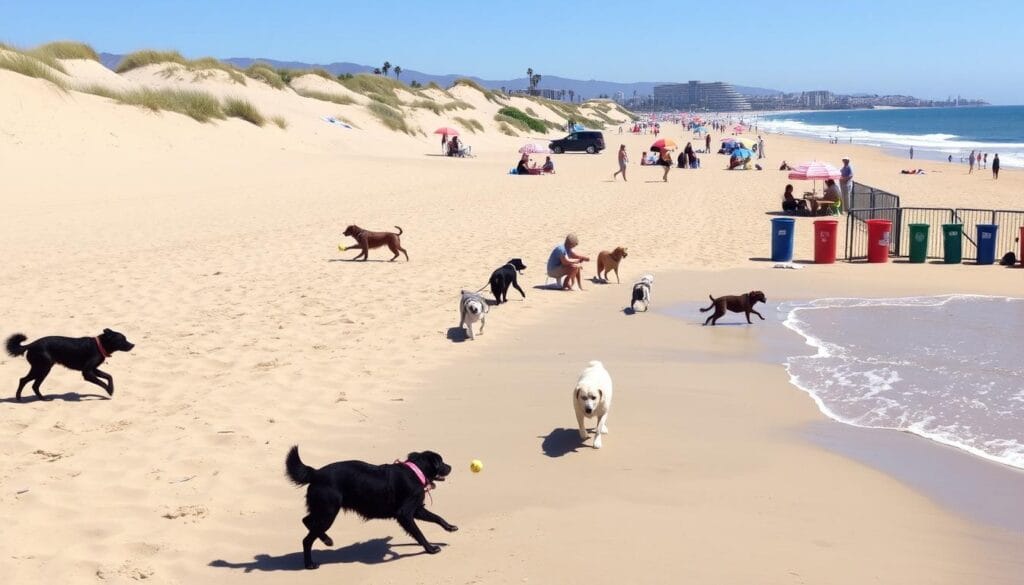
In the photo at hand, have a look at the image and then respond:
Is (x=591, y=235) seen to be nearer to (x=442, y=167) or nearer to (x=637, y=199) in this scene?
(x=637, y=199)

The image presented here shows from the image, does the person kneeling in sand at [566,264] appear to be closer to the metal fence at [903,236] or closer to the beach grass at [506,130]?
the metal fence at [903,236]

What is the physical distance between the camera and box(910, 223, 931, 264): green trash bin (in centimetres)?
1619

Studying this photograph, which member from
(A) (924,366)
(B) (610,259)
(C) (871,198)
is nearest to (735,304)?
(A) (924,366)

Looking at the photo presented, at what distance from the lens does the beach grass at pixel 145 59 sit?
4947cm

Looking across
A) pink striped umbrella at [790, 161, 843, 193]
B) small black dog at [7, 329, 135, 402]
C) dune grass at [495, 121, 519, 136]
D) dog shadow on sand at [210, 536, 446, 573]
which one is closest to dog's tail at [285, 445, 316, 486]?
dog shadow on sand at [210, 536, 446, 573]

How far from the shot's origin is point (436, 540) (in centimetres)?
543

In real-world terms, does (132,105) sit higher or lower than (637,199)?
higher

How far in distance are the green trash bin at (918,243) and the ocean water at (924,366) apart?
9.73ft

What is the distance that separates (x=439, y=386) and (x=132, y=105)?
28.0 meters

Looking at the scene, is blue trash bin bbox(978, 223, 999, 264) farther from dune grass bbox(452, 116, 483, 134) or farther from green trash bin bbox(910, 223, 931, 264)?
dune grass bbox(452, 116, 483, 134)

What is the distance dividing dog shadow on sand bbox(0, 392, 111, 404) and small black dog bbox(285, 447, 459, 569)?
3.58 m

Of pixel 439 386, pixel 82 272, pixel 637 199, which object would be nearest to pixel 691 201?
pixel 637 199

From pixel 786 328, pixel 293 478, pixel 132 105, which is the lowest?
pixel 786 328

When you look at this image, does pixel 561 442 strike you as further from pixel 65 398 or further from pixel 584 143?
pixel 584 143
